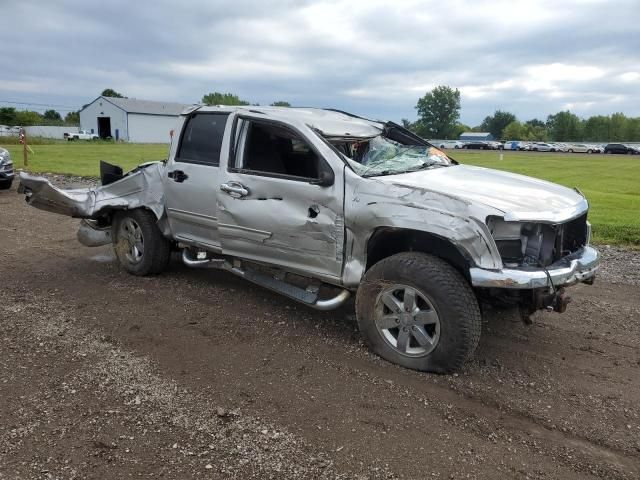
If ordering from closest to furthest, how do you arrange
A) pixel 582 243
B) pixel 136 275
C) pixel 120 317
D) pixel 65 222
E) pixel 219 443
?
pixel 219 443, pixel 582 243, pixel 120 317, pixel 136 275, pixel 65 222

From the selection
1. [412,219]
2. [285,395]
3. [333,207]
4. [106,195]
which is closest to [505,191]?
[412,219]

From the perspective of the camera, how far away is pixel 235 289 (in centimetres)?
580

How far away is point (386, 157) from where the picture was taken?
476 centimetres

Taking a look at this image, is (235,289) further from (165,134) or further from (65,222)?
(165,134)

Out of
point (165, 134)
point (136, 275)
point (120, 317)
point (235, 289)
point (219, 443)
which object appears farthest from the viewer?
point (165, 134)

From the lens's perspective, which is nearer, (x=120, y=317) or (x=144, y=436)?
(x=144, y=436)

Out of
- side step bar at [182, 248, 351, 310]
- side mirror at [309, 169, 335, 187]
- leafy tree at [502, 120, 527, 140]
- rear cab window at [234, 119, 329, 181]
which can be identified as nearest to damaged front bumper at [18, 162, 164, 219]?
side step bar at [182, 248, 351, 310]

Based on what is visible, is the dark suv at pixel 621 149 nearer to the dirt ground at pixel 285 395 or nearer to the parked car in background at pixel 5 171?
the parked car in background at pixel 5 171

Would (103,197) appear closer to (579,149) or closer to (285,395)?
(285,395)

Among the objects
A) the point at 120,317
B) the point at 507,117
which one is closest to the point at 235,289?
the point at 120,317

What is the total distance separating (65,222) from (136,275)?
4044 mm

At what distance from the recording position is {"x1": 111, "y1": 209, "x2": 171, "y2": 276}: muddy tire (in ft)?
19.6

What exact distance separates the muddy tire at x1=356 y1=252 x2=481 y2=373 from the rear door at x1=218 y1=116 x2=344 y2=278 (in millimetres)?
443

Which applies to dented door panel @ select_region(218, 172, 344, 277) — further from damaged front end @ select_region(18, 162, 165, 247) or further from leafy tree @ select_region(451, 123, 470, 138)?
leafy tree @ select_region(451, 123, 470, 138)
